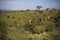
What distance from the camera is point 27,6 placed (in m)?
2.16

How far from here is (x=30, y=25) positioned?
212cm

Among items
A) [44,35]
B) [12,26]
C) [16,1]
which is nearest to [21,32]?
[12,26]

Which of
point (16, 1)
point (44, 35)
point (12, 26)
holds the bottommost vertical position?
point (44, 35)

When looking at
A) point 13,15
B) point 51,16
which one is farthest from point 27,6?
point 51,16

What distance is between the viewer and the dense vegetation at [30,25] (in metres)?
2.08

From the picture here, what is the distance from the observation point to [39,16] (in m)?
2.15

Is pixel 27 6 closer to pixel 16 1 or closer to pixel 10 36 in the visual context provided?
pixel 16 1

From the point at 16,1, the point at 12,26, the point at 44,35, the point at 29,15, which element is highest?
the point at 16,1

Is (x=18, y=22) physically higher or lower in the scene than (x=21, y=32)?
higher

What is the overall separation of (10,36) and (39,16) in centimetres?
51

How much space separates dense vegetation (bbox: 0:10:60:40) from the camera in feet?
6.82

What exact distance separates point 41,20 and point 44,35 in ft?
0.74

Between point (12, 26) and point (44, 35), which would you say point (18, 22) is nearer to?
point (12, 26)

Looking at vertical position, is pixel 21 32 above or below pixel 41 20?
below
